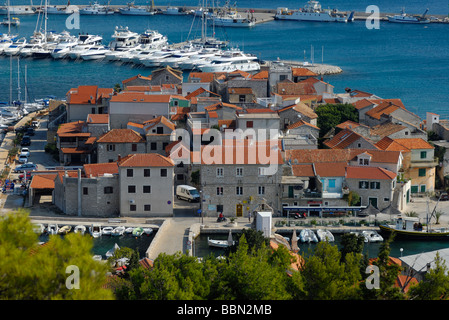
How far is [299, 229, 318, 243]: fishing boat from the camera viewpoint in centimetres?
3456

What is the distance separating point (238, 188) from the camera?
36.6m

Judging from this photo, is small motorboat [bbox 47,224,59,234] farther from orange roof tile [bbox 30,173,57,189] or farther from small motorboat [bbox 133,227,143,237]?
orange roof tile [bbox 30,173,57,189]

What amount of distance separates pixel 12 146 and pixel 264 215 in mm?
20294

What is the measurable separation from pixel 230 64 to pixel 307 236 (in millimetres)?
45278

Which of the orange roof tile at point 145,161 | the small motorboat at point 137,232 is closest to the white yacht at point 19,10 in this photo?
the orange roof tile at point 145,161

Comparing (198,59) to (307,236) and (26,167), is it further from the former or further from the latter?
(307,236)

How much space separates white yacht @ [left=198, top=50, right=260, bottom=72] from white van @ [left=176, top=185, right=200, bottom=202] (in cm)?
Answer: 3983

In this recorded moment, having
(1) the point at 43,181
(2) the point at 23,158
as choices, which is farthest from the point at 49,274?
(2) the point at 23,158

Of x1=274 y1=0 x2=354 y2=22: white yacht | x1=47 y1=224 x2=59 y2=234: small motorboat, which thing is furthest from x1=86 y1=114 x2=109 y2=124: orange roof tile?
x1=274 y1=0 x2=354 y2=22: white yacht

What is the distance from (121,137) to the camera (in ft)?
140

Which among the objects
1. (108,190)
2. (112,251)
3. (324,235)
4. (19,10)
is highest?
(19,10)

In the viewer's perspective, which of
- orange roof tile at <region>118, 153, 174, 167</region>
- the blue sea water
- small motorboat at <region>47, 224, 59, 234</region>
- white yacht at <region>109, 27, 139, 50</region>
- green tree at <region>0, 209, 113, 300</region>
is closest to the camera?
green tree at <region>0, 209, 113, 300</region>

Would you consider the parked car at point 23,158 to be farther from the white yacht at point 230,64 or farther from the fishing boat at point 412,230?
the white yacht at point 230,64

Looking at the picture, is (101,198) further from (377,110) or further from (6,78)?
(6,78)
